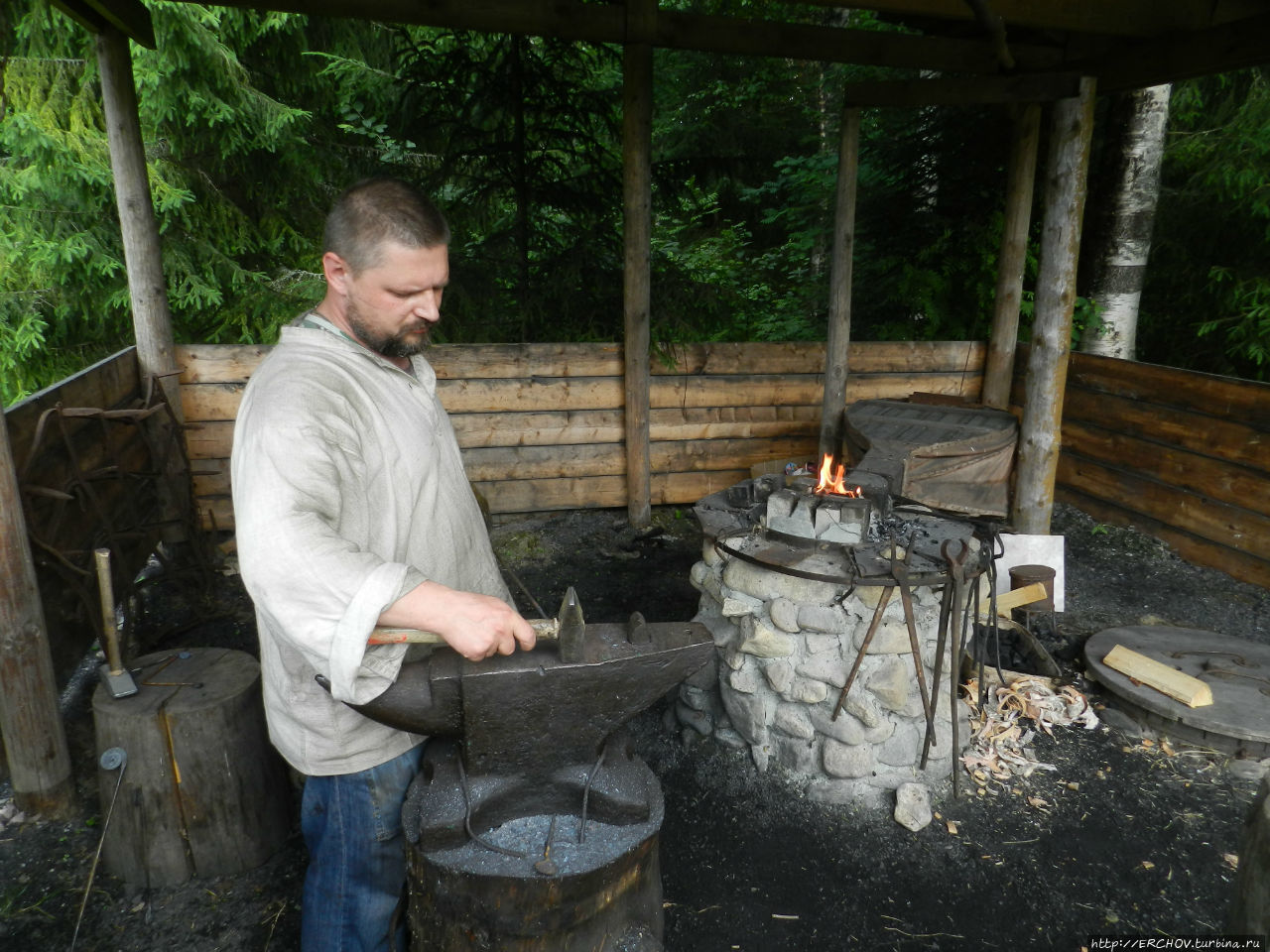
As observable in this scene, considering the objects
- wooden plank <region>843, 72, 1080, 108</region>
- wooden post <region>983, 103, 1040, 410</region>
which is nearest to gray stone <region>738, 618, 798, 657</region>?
wooden plank <region>843, 72, 1080, 108</region>

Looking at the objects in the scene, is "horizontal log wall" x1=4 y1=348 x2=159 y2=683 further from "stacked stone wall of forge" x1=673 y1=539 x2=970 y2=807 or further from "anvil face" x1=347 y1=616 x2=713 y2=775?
"stacked stone wall of forge" x1=673 y1=539 x2=970 y2=807

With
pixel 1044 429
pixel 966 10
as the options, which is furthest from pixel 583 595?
pixel 966 10

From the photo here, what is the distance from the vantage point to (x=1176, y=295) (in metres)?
6.95

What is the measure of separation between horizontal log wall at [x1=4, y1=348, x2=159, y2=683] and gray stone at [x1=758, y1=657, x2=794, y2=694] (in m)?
2.61

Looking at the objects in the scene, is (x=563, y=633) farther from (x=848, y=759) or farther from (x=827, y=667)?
(x=848, y=759)

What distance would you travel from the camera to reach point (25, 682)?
2.72 metres

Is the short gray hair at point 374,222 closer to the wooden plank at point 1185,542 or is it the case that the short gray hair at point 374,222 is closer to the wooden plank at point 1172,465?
the wooden plank at point 1172,465

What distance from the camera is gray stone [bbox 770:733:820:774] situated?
3.08 m

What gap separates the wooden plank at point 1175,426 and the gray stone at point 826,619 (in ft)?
10.6

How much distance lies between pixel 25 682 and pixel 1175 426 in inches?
238

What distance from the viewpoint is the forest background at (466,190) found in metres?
5.88

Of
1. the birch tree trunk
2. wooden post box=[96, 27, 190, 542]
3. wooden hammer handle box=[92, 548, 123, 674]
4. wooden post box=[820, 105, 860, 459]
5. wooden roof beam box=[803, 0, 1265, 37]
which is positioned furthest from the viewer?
the birch tree trunk

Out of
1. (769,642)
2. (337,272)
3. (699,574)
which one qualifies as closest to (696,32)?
(699,574)

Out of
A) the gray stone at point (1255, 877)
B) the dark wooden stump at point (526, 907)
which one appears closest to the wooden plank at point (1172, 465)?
the gray stone at point (1255, 877)
